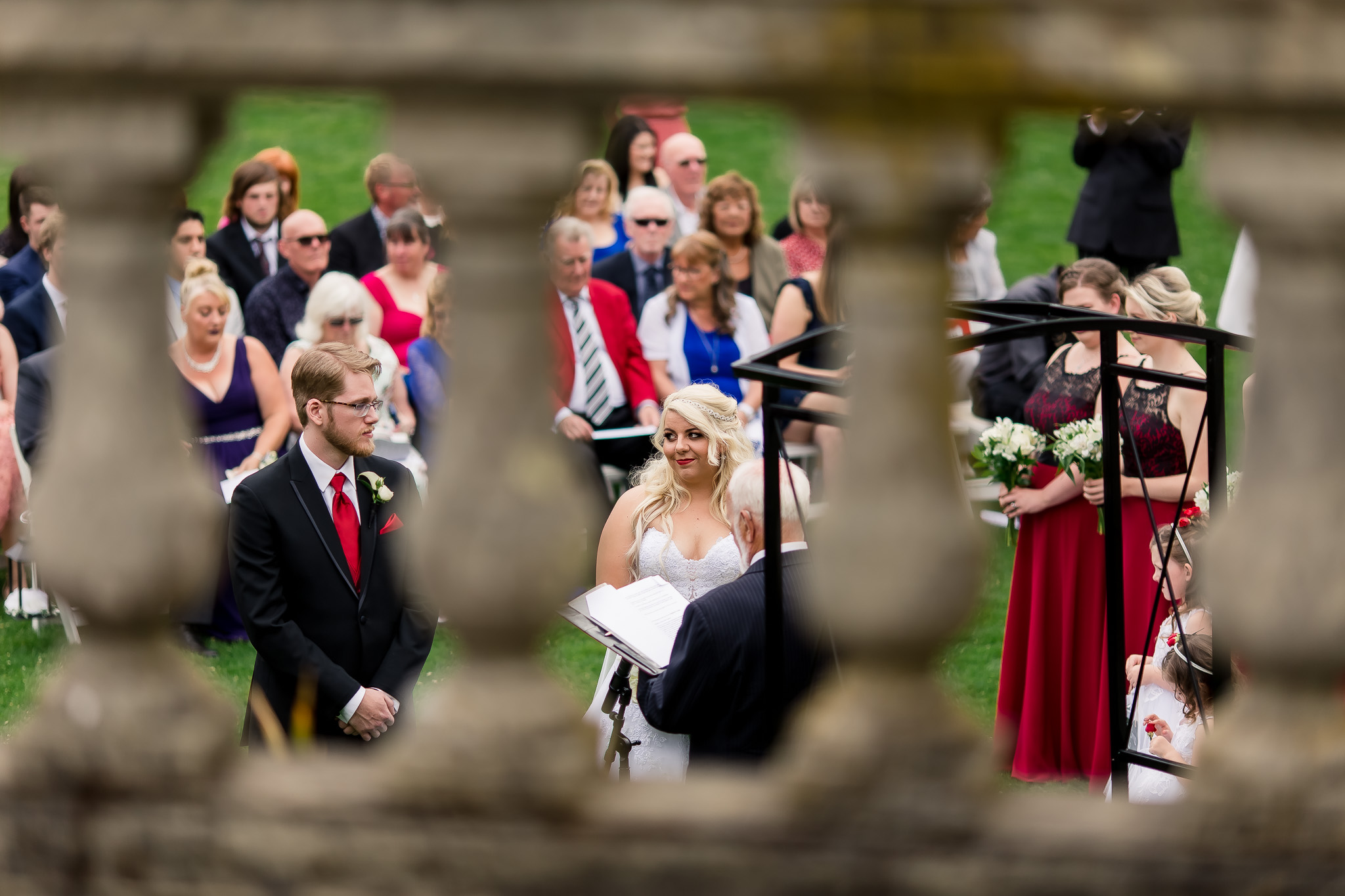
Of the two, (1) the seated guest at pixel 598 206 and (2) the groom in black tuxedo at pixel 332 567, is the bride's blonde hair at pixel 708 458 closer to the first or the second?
(2) the groom in black tuxedo at pixel 332 567

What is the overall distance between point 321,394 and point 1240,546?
4965mm

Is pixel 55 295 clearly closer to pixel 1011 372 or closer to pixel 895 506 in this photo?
pixel 1011 372

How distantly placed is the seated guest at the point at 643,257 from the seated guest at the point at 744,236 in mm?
333

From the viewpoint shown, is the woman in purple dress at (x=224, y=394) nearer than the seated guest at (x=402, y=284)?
Yes

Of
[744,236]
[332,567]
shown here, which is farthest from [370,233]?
[332,567]

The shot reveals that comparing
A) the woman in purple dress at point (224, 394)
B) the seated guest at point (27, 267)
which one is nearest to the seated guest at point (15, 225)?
the seated guest at point (27, 267)

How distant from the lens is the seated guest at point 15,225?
10.6m

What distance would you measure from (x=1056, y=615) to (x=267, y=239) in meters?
6.80

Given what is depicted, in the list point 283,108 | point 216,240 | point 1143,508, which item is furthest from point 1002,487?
point 283,108

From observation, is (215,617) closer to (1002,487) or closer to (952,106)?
(1002,487)

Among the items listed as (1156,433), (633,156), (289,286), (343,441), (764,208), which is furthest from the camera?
(764,208)

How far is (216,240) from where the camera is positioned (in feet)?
37.7

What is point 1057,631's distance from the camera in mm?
7770

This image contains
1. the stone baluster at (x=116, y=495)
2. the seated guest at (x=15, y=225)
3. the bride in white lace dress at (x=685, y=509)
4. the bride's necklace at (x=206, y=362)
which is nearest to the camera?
the stone baluster at (x=116, y=495)
